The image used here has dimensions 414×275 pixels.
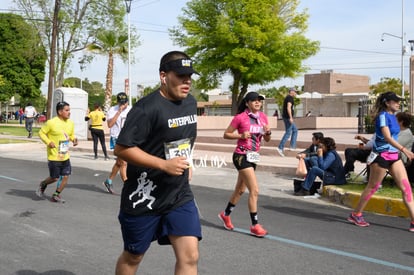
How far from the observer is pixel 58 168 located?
9000mm

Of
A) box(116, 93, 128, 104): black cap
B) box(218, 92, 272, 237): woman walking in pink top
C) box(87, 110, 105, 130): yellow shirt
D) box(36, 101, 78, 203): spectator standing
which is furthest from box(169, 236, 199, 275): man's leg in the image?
box(87, 110, 105, 130): yellow shirt

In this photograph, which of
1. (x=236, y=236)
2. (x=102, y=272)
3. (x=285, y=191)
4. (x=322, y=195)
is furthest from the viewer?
(x=285, y=191)

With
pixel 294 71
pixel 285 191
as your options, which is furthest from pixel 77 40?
pixel 285 191

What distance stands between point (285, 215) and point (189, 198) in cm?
477

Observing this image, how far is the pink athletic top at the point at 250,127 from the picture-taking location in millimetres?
6852

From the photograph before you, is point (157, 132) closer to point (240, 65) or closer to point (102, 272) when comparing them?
point (102, 272)

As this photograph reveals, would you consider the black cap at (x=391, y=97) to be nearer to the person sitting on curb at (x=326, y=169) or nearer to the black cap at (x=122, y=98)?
the person sitting on curb at (x=326, y=169)

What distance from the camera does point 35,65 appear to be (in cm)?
5134

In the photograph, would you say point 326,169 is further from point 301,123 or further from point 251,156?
point 301,123

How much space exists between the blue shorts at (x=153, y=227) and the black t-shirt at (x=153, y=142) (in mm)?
46

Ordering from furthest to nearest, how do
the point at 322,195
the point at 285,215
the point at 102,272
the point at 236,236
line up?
1. the point at 322,195
2. the point at 285,215
3. the point at 236,236
4. the point at 102,272

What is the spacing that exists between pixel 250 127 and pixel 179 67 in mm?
3401

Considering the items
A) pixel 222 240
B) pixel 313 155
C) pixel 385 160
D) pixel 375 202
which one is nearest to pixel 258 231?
pixel 222 240

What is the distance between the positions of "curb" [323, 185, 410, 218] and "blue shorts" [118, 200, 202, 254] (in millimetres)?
5677
